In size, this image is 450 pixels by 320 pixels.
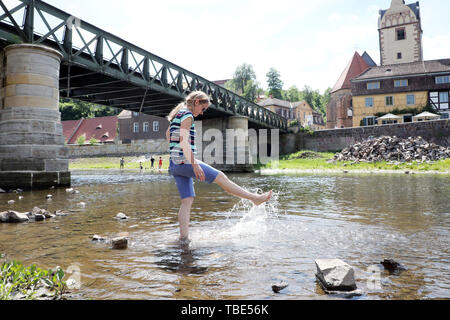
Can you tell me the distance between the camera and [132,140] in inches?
2557

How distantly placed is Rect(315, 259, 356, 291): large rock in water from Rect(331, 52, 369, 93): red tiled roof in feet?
179

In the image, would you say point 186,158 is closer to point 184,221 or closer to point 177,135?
point 177,135

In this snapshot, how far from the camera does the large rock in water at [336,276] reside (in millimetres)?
2297

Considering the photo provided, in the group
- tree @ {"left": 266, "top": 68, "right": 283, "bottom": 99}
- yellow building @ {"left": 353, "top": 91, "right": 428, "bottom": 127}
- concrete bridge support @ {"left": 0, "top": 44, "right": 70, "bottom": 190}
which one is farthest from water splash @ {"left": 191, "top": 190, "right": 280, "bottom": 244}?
tree @ {"left": 266, "top": 68, "right": 283, "bottom": 99}

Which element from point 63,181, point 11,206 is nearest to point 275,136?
point 63,181

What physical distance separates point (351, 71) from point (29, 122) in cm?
5246

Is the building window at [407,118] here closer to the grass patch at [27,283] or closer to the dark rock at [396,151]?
the dark rock at [396,151]

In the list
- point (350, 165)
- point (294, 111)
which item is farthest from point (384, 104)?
point (294, 111)

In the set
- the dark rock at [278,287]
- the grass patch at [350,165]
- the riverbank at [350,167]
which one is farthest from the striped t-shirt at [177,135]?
the grass patch at [350,165]

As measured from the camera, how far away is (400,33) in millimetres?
52438

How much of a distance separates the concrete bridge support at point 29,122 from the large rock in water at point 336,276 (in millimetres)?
11491

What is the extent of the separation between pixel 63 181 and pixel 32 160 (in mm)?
1467
